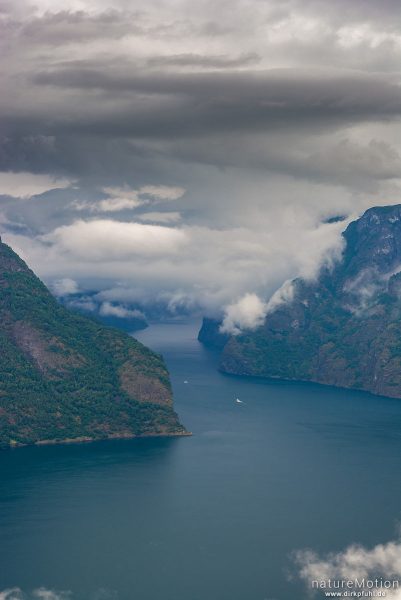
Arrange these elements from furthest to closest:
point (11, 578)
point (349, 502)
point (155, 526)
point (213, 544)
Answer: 1. point (349, 502)
2. point (155, 526)
3. point (213, 544)
4. point (11, 578)

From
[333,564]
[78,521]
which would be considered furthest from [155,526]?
[333,564]

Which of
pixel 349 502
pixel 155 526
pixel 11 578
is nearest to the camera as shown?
pixel 11 578

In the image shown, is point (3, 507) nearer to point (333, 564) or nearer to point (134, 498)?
point (134, 498)

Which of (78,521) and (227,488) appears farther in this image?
(227,488)

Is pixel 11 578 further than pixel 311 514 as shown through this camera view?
No

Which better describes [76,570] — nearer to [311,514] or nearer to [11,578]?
[11,578]

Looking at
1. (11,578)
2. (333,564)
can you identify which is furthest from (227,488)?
(11,578)

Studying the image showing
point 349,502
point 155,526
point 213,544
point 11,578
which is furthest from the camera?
point 349,502
